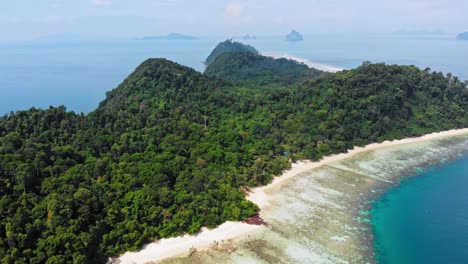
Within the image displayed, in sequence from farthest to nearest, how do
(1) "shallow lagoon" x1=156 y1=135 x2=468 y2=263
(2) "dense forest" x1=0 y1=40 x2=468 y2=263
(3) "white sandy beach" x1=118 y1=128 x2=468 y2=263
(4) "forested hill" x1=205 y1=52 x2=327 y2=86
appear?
(4) "forested hill" x1=205 y1=52 x2=327 y2=86
(1) "shallow lagoon" x1=156 y1=135 x2=468 y2=263
(2) "dense forest" x1=0 y1=40 x2=468 y2=263
(3) "white sandy beach" x1=118 y1=128 x2=468 y2=263

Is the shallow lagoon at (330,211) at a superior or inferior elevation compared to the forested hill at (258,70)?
inferior

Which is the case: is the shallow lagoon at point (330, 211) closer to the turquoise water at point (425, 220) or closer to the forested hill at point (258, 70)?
the turquoise water at point (425, 220)

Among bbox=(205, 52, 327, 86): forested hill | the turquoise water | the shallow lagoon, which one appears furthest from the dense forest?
bbox=(205, 52, 327, 86): forested hill

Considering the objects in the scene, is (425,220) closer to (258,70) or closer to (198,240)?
(198,240)

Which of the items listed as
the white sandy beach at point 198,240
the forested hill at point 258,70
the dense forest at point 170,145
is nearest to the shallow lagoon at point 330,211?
the white sandy beach at point 198,240

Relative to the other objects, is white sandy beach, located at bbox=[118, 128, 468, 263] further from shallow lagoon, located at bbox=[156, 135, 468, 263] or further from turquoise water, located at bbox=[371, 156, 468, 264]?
turquoise water, located at bbox=[371, 156, 468, 264]
